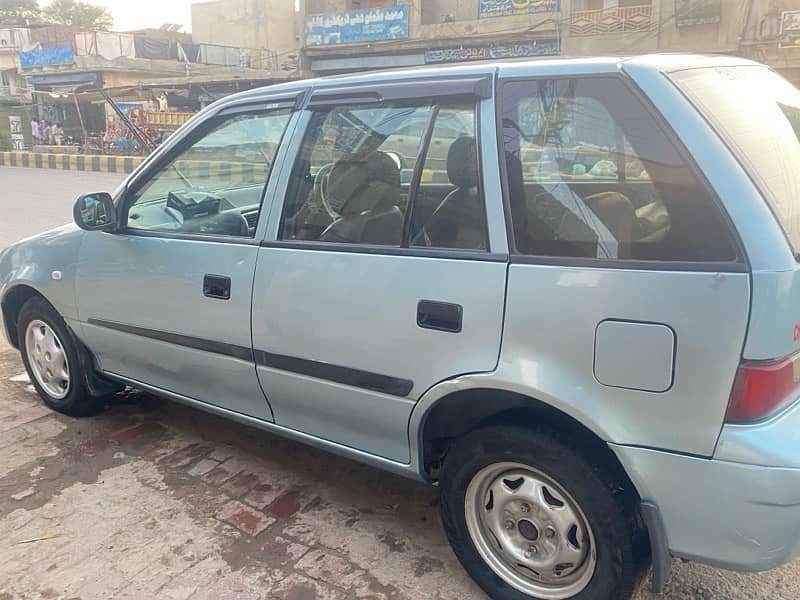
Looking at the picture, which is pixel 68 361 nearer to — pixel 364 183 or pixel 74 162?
pixel 364 183

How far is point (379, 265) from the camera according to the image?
2.46 m

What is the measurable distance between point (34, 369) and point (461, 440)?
285 cm

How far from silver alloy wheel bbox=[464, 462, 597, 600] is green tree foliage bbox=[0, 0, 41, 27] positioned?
2654 inches

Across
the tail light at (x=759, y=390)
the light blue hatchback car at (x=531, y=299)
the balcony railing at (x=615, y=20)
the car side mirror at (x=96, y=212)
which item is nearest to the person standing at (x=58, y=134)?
the balcony railing at (x=615, y=20)

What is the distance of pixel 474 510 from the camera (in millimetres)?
2432

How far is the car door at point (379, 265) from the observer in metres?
2.27

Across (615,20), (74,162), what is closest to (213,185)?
(74,162)

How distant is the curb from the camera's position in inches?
743

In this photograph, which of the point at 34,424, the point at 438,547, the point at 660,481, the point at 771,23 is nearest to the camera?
the point at 660,481

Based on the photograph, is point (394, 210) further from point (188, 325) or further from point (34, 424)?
point (34, 424)

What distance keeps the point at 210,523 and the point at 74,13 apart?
68268 millimetres

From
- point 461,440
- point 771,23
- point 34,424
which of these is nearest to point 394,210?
point 461,440

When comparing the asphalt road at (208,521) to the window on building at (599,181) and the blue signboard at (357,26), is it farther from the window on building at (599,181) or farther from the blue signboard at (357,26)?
the blue signboard at (357,26)

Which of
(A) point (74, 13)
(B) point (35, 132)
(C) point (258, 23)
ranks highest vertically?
(A) point (74, 13)
